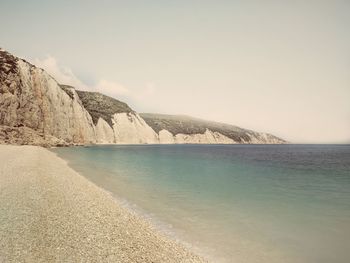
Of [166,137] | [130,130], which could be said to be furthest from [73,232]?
[166,137]

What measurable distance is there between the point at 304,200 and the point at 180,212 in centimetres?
1110

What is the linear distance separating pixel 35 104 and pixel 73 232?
72.4 metres

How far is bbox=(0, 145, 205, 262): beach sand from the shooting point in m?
9.31

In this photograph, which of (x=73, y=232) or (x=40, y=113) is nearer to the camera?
(x=73, y=232)

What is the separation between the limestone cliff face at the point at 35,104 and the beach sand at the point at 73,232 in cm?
5858

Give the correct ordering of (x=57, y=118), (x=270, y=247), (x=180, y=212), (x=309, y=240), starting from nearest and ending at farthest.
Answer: (x=270, y=247), (x=309, y=240), (x=180, y=212), (x=57, y=118)

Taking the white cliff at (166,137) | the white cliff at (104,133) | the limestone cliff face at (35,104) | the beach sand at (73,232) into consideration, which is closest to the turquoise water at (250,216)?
the beach sand at (73,232)

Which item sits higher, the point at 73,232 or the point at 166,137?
the point at 166,137

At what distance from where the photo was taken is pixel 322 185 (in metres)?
30.8

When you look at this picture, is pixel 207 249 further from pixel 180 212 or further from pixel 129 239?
pixel 180 212

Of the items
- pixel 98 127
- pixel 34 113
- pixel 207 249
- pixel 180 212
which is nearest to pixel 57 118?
pixel 34 113

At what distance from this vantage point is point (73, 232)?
11195 mm

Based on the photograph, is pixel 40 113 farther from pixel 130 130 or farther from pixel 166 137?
pixel 166 137

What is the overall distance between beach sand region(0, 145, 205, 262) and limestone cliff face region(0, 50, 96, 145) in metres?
58.6
